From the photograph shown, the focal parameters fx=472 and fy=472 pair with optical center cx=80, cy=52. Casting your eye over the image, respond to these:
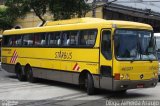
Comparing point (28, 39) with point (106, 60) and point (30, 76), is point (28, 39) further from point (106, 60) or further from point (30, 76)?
point (106, 60)

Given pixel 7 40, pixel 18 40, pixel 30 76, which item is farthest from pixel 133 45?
pixel 7 40

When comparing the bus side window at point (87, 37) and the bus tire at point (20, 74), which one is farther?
the bus tire at point (20, 74)

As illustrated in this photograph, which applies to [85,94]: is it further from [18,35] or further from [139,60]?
[18,35]

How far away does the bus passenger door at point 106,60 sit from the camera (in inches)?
611

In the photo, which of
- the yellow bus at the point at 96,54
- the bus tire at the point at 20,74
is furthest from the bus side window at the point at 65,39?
the bus tire at the point at 20,74

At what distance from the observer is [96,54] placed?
16312 mm

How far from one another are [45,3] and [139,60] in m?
17.9

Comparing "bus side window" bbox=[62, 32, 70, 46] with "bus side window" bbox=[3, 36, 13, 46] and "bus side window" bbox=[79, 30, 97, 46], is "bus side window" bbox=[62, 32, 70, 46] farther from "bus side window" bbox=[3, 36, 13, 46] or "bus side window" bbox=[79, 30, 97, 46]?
"bus side window" bbox=[3, 36, 13, 46]

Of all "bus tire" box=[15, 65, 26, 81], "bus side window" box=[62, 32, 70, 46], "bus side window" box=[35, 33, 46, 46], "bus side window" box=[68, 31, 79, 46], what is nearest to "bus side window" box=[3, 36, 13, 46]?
"bus tire" box=[15, 65, 26, 81]

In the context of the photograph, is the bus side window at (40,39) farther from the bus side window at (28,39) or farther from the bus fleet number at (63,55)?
the bus fleet number at (63,55)

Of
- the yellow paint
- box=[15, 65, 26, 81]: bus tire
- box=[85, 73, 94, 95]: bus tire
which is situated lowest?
box=[15, 65, 26, 81]: bus tire

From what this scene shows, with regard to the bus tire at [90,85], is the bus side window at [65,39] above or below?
above

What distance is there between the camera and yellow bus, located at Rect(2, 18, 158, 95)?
1542 cm

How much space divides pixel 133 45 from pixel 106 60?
1.04m
